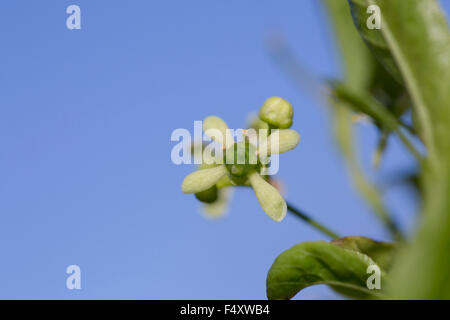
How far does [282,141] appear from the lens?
112 cm

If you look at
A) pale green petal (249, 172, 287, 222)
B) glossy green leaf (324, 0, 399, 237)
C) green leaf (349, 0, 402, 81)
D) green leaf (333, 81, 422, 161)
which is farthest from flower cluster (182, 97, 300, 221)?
glossy green leaf (324, 0, 399, 237)


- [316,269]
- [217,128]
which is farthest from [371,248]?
[217,128]

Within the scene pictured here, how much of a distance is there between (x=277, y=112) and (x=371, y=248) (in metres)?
0.32

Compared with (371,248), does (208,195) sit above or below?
above

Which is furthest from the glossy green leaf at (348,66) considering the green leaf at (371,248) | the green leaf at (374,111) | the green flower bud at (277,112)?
the green leaf at (371,248)

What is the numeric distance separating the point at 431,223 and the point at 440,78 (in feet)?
1.18

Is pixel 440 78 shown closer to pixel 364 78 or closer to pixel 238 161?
pixel 238 161

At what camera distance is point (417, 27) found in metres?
0.81

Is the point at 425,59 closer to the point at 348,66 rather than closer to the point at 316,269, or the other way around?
the point at 316,269

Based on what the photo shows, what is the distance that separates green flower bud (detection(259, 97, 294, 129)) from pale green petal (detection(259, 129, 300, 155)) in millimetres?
20

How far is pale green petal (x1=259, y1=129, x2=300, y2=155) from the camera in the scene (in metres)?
1.10

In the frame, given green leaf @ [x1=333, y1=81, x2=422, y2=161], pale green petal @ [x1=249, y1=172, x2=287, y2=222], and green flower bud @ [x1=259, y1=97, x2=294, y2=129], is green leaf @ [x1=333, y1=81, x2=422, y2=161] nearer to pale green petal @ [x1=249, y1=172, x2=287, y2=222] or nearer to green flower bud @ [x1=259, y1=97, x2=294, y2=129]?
green flower bud @ [x1=259, y1=97, x2=294, y2=129]

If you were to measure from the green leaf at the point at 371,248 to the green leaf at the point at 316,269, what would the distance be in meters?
0.05
